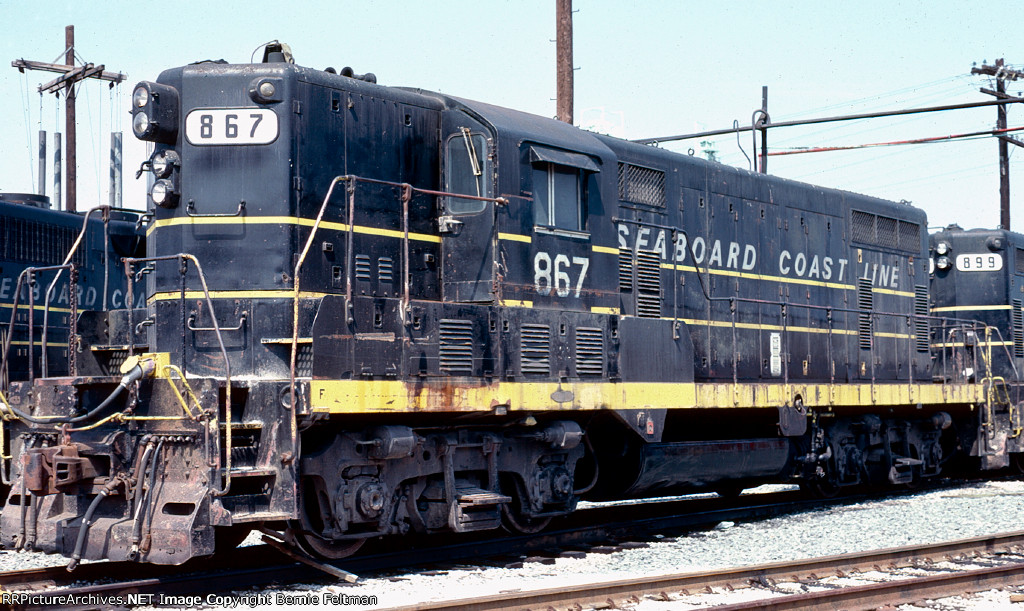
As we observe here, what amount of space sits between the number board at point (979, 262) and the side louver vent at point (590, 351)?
10.5 m

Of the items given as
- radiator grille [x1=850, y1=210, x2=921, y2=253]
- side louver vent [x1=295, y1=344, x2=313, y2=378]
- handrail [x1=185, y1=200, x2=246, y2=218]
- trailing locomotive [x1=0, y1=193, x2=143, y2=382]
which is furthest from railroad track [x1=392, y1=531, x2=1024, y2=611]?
trailing locomotive [x1=0, y1=193, x2=143, y2=382]

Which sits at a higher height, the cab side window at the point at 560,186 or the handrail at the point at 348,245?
the cab side window at the point at 560,186

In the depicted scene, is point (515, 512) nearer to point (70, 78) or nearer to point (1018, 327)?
point (1018, 327)

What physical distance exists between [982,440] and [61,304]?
12981mm

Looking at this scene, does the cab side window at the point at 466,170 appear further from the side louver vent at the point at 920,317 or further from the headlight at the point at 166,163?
the side louver vent at the point at 920,317

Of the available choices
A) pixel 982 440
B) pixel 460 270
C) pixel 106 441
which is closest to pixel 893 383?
pixel 982 440

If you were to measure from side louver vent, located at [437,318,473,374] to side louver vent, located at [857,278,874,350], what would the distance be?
7.24 meters

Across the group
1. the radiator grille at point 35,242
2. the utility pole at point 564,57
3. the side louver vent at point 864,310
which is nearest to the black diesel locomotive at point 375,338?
the side louver vent at point 864,310

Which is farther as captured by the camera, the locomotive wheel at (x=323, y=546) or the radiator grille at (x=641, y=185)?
the radiator grille at (x=641, y=185)

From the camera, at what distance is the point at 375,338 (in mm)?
7855

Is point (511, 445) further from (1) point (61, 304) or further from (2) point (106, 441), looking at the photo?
(1) point (61, 304)

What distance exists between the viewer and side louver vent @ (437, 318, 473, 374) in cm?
836

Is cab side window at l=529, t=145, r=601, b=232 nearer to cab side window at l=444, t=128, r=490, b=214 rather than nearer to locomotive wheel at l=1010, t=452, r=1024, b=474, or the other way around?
cab side window at l=444, t=128, r=490, b=214

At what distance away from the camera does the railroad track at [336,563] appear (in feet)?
24.1
